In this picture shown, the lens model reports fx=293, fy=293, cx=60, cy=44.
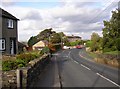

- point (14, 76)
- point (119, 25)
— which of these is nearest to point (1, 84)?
point (14, 76)

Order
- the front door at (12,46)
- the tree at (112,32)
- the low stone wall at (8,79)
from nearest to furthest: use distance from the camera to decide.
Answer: the low stone wall at (8,79), the front door at (12,46), the tree at (112,32)

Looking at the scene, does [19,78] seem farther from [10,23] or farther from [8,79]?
[10,23]

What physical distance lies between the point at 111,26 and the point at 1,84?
42.2 meters

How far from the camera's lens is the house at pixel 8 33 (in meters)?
38.5

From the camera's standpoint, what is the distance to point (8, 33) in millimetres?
40125

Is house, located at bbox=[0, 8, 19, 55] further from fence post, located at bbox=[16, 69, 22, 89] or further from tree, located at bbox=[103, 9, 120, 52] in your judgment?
fence post, located at bbox=[16, 69, 22, 89]

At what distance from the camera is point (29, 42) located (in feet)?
496

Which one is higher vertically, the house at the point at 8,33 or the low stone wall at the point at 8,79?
the house at the point at 8,33

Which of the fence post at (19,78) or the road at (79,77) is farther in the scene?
the road at (79,77)

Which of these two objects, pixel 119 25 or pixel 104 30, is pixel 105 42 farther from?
pixel 119 25

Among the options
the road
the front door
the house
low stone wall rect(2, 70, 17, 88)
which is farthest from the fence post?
the front door

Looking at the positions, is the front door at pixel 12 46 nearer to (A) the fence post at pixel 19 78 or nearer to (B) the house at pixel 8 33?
(B) the house at pixel 8 33

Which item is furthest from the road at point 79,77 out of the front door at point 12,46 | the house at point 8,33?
the front door at point 12,46

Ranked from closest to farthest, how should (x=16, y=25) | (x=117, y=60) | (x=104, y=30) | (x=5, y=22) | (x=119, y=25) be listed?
1. (x=117, y=60)
2. (x=5, y=22)
3. (x=16, y=25)
4. (x=119, y=25)
5. (x=104, y=30)
